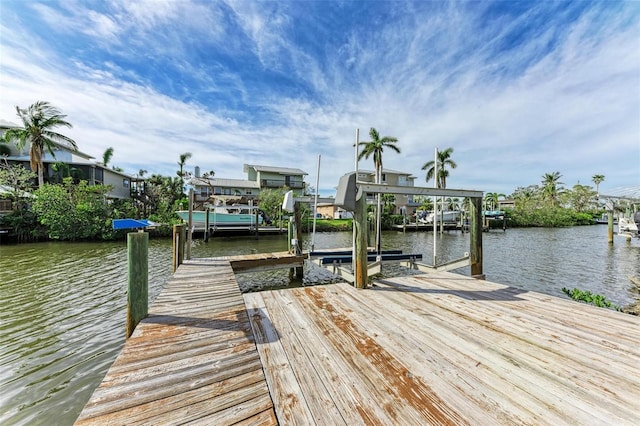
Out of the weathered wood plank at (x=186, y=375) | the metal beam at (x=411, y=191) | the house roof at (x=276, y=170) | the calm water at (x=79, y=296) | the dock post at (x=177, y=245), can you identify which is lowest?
the calm water at (x=79, y=296)

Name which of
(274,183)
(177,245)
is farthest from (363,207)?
(274,183)

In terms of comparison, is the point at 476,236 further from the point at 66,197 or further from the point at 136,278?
Answer: the point at 66,197

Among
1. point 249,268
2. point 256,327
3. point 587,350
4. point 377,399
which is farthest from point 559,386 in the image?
point 249,268

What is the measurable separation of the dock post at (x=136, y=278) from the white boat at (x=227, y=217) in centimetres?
2035

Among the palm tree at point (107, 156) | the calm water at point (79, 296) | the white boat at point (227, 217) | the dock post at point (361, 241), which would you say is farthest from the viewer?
the palm tree at point (107, 156)

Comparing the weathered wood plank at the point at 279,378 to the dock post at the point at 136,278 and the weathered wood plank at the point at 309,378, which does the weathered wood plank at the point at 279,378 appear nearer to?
the weathered wood plank at the point at 309,378

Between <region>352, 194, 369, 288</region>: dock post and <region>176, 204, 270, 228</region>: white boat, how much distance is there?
1945 cm

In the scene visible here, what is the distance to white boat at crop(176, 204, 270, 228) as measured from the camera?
23.7m

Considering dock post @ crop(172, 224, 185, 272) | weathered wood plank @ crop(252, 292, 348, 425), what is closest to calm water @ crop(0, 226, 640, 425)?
dock post @ crop(172, 224, 185, 272)

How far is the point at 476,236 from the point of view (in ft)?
20.8

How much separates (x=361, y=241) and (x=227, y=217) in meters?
21.9

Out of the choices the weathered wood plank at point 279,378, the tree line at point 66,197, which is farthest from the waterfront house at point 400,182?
the weathered wood plank at point 279,378

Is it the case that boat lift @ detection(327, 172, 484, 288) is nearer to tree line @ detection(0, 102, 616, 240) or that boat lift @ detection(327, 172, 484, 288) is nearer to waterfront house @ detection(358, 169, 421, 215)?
tree line @ detection(0, 102, 616, 240)

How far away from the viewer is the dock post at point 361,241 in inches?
204
